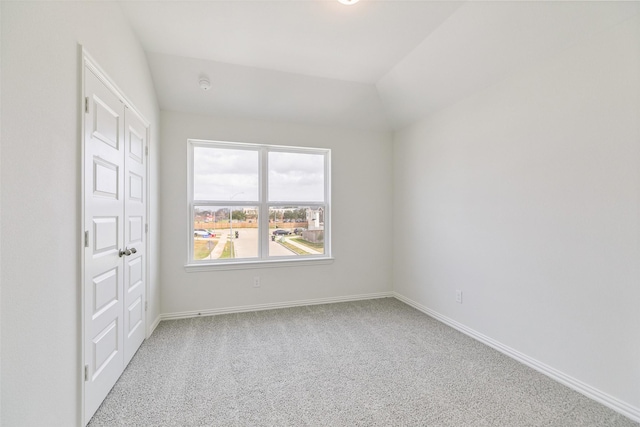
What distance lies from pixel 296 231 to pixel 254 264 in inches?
27.6

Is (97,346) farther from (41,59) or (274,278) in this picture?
(274,278)

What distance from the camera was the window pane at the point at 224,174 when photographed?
337 cm

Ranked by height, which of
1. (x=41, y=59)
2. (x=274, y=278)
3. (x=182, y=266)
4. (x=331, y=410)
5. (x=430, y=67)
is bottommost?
(x=331, y=410)

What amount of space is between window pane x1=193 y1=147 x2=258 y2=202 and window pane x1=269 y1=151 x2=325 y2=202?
9.0 inches

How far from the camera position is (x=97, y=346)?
1707mm

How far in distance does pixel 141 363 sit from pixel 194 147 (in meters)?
2.28

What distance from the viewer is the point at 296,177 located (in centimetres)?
374

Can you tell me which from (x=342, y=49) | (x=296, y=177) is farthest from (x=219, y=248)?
(x=342, y=49)

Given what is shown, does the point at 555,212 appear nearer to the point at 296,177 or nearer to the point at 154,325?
the point at 296,177

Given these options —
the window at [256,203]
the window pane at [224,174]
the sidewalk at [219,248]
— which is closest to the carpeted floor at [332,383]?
the sidewalk at [219,248]

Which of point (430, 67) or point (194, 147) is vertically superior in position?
point (430, 67)

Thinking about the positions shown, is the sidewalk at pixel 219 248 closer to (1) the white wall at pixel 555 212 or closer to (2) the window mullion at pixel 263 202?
(2) the window mullion at pixel 263 202

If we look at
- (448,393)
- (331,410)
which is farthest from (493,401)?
(331,410)

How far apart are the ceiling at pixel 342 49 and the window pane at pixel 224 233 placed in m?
1.17
